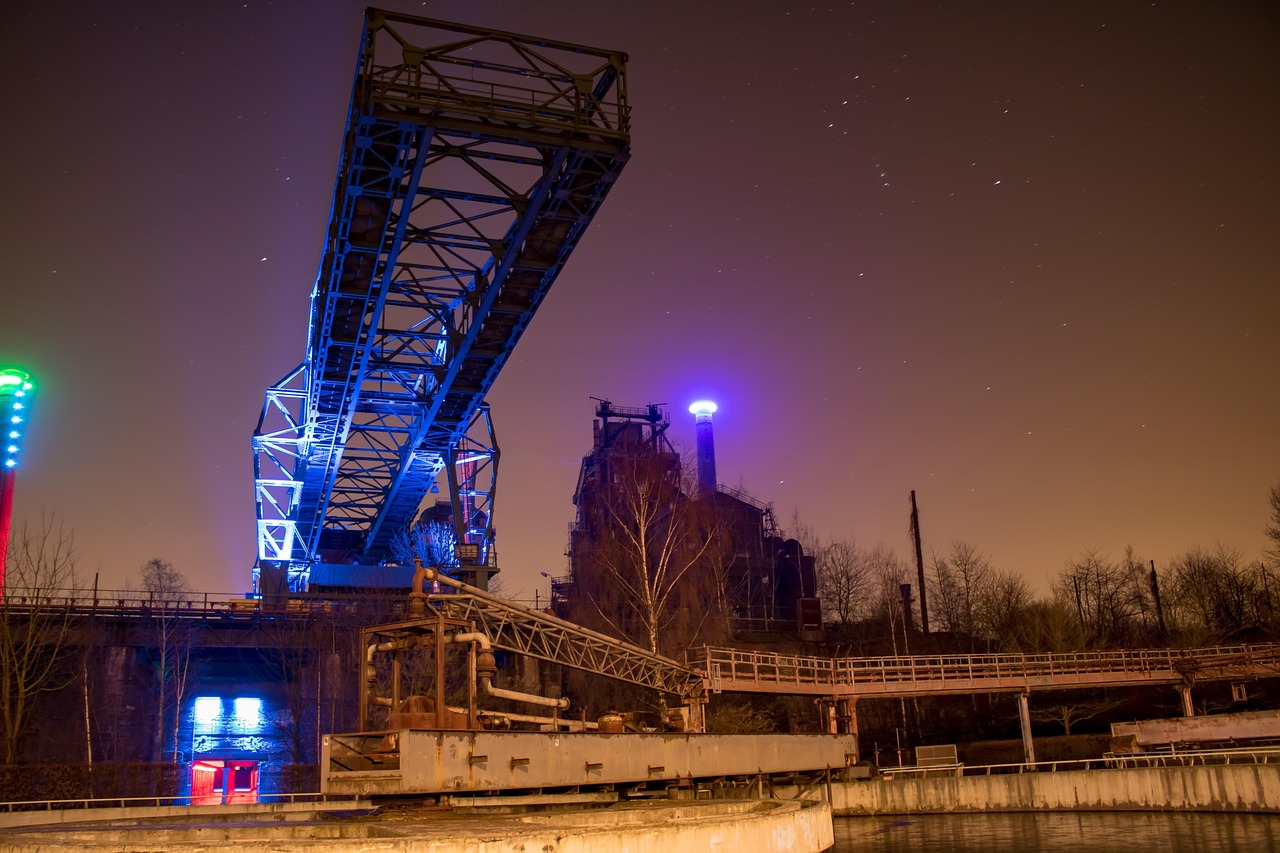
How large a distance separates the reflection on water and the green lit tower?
3840cm

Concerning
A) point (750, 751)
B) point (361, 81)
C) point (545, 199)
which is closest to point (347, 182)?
point (361, 81)

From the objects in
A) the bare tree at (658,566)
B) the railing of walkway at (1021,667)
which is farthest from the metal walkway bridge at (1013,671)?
the bare tree at (658,566)

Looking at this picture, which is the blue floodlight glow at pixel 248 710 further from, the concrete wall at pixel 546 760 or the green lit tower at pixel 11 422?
the concrete wall at pixel 546 760

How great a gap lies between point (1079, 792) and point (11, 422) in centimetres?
4548

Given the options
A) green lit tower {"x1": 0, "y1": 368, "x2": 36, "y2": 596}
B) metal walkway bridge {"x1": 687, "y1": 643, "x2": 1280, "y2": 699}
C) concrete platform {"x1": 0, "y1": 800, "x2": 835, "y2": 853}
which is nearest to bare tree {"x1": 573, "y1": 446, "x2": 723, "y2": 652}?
metal walkway bridge {"x1": 687, "y1": 643, "x2": 1280, "y2": 699}

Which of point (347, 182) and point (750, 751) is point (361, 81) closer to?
point (347, 182)

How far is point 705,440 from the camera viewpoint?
67.9 metres

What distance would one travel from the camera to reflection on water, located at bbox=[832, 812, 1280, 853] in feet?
60.1

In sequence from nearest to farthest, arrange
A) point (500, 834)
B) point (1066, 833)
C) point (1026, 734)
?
point (500, 834) → point (1066, 833) → point (1026, 734)

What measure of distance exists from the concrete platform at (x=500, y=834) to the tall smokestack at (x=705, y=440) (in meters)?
48.3

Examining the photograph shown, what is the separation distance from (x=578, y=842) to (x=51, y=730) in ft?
99.0

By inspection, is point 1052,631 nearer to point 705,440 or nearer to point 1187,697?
point 1187,697

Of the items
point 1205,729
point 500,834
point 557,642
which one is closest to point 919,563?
point 1205,729

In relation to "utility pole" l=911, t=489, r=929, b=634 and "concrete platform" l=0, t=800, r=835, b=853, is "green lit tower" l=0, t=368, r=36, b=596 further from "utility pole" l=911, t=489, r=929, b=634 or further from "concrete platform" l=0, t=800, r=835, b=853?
"utility pole" l=911, t=489, r=929, b=634
